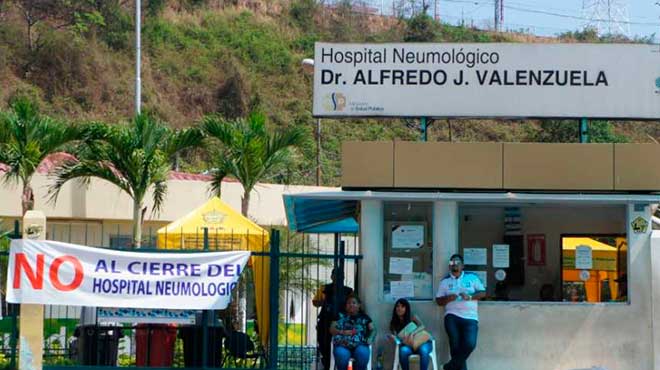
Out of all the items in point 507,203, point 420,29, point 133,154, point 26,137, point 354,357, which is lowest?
point 354,357

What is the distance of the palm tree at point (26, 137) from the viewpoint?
65.3ft

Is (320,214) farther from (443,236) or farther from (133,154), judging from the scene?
(133,154)

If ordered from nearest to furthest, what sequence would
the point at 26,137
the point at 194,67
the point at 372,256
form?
the point at 372,256 < the point at 26,137 < the point at 194,67

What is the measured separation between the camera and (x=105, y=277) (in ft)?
44.5

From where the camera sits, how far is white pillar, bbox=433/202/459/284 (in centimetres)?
1403

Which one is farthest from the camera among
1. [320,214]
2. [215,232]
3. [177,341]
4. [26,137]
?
[26,137]

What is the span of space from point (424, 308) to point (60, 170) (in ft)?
34.2

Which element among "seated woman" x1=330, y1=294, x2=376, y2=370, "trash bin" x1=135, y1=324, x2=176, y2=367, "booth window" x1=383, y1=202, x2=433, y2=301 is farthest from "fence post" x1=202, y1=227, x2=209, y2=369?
"booth window" x1=383, y1=202, x2=433, y2=301

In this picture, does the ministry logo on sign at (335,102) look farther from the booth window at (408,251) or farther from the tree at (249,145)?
the tree at (249,145)

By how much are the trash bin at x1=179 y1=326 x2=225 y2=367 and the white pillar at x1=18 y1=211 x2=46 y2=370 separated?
1.75 metres

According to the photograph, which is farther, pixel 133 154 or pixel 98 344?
→ pixel 133 154

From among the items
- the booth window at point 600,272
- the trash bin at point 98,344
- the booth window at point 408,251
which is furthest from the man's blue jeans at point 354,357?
the booth window at point 600,272

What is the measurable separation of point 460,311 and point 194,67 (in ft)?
126

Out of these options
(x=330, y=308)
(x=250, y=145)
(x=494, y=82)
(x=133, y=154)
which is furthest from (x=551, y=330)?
(x=133, y=154)
